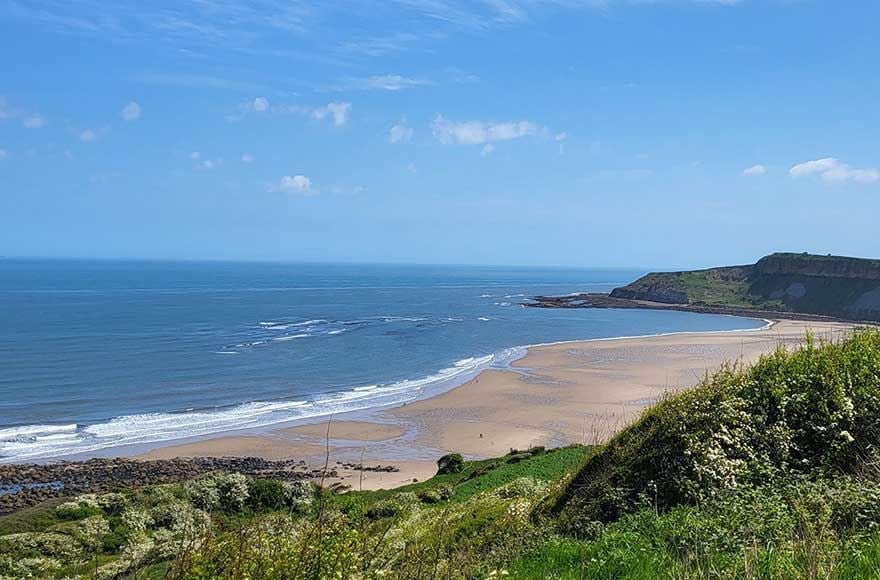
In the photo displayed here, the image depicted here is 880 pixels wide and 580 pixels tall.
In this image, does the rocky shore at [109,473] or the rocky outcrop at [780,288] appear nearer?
the rocky shore at [109,473]

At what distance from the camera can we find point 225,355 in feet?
204

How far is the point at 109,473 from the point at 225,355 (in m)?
31.3

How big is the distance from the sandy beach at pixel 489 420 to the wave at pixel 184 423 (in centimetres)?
206

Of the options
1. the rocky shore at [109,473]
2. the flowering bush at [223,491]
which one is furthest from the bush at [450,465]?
the flowering bush at [223,491]

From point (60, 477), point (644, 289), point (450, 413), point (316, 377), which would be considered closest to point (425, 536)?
point (60, 477)

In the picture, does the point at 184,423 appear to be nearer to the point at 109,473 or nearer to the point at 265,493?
the point at 109,473

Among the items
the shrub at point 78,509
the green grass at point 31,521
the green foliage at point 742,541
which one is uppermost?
the green foliage at point 742,541

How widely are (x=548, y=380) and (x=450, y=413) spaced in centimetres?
1375

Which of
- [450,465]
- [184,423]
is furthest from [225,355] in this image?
[450,465]

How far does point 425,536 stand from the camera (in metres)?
10.2

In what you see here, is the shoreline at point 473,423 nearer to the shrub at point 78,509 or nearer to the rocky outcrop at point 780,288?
the shrub at point 78,509

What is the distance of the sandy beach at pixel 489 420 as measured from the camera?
116ft

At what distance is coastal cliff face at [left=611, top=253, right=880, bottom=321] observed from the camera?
117625 millimetres

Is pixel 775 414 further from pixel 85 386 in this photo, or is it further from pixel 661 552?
pixel 85 386
